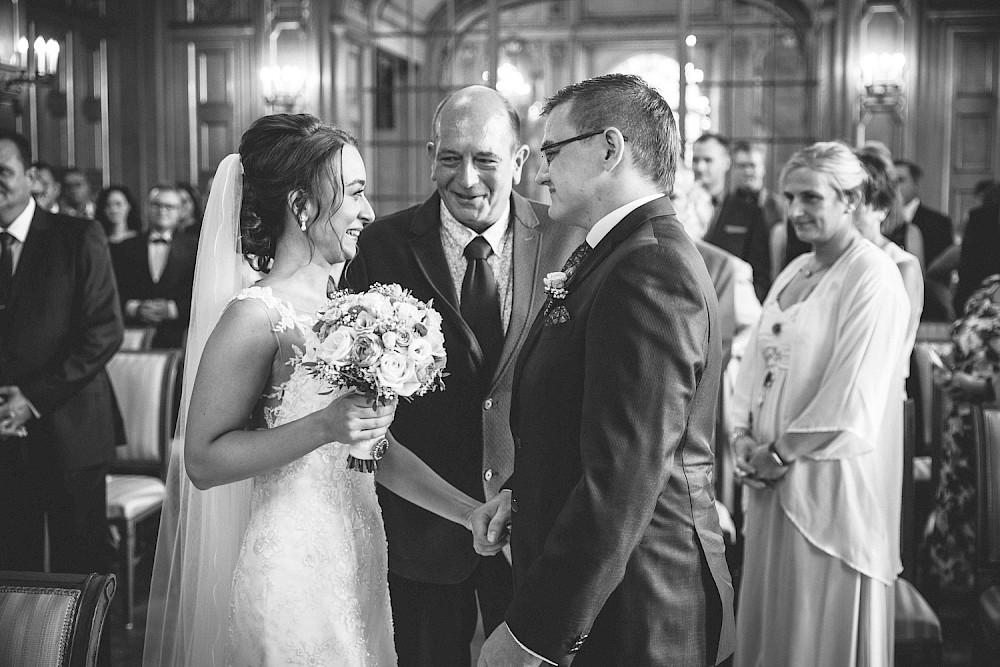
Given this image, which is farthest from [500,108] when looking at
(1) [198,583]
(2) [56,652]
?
(2) [56,652]

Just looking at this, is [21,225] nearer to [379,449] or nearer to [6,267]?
[6,267]

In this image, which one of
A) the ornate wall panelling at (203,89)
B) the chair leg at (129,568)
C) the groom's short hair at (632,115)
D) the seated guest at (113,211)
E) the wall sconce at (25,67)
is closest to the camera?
the groom's short hair at (632,115)

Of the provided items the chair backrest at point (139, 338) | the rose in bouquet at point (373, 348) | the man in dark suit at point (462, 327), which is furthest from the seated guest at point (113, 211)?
the rose in bouquet at point (373, 348)

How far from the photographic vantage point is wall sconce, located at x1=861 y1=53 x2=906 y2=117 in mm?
8094

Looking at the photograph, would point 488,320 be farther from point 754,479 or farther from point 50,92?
point 50,92

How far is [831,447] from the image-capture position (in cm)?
299

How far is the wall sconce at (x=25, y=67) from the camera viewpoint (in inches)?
261

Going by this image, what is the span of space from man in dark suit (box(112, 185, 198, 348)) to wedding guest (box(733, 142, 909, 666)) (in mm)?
3641

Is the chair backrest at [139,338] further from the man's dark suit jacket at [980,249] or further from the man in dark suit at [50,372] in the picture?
the man's dark suit jacket at [980,249]

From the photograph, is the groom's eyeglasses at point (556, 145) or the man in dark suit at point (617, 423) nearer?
the man in dark suit at point (617, 423)

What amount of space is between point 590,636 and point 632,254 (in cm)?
69

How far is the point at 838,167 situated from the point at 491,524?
1748 millimetres

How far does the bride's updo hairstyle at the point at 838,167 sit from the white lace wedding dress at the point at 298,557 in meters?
1.80

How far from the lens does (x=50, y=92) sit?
349 inches
